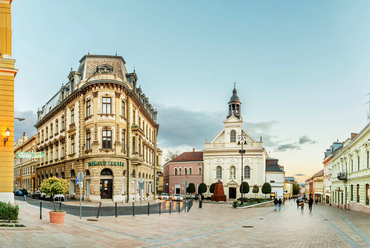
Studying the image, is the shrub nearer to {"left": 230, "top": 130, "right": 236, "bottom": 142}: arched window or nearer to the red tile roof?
{"left": 230, "top": 130, "right": 236, "bottom": 142}: arched window

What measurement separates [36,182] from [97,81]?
110 feet

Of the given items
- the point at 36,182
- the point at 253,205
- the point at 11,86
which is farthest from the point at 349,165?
the point at 36,182

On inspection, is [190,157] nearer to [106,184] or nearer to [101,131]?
[106,184]

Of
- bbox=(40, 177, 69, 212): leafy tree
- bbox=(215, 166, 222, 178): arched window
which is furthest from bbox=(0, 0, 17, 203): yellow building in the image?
bbox=(215, 166, 222, 178): arched window

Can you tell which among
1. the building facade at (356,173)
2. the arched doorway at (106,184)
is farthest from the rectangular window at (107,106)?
the building facade at (356,173)

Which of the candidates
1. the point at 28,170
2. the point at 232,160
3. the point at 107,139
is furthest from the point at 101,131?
the point at 232,160

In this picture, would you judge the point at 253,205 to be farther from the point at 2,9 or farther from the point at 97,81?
the point at 2,9

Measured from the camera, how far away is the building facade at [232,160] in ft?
243

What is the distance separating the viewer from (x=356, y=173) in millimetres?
37938

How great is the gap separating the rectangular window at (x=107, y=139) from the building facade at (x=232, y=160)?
41.0 meters

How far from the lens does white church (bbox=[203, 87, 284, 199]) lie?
7412 centimetres

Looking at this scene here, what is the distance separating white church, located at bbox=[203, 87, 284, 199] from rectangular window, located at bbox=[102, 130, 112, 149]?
4080cm

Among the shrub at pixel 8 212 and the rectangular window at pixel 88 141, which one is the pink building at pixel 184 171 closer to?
the rectangular window at pixel 88 141

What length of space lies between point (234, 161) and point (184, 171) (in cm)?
1489
